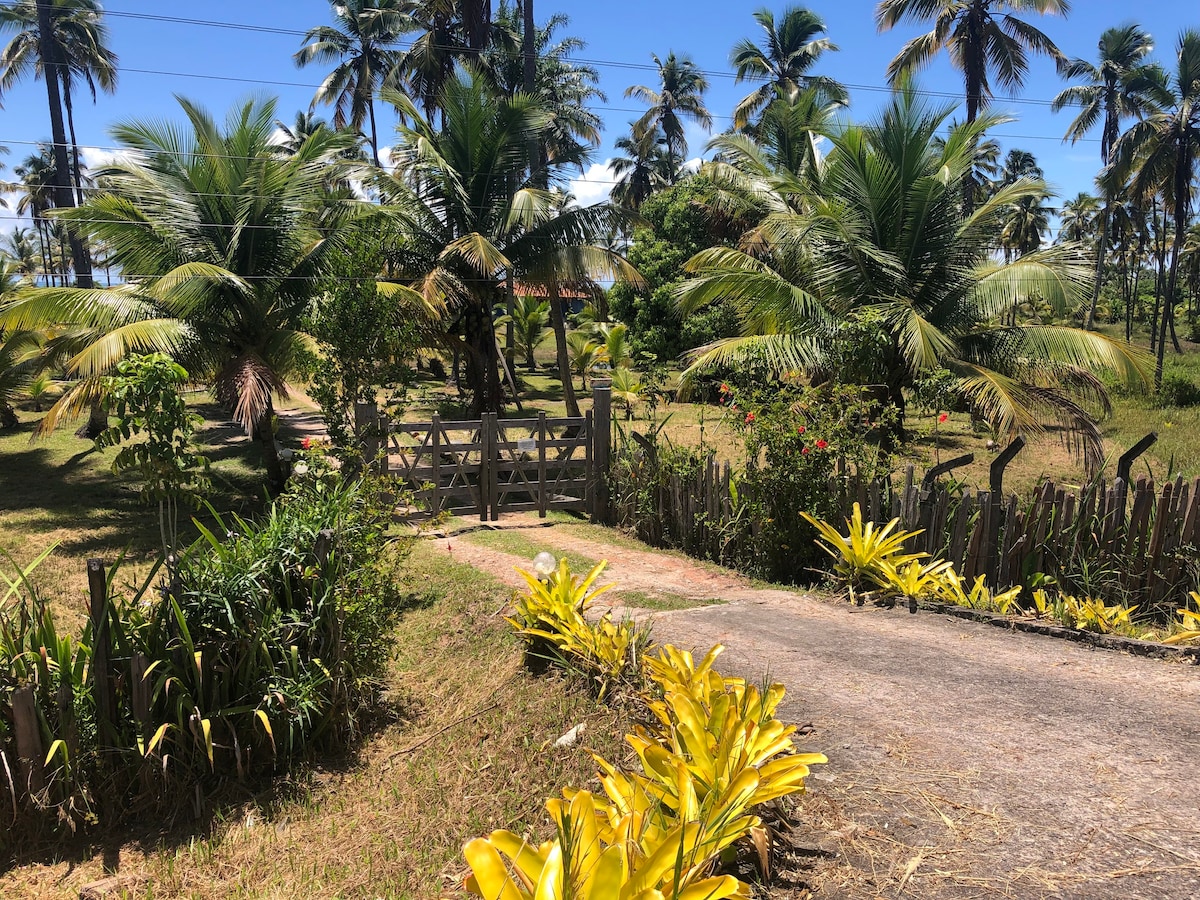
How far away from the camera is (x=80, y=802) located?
14.4 ft

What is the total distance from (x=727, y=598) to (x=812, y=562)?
47.9 inches

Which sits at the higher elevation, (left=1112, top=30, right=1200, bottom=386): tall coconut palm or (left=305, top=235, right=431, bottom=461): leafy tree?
(left=1112, top=30, right=1200, bottom=386): tall coconut palm

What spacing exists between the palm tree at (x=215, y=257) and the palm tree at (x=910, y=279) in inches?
209

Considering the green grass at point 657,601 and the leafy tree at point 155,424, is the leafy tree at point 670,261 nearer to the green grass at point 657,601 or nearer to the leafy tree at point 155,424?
the green grass at point 657,601

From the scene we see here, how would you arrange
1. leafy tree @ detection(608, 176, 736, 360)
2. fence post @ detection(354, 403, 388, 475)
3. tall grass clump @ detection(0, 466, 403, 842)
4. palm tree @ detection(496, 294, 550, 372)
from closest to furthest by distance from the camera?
tall grass clump @ detection(0, 466, 403, 842)
fence post @ detection(354, 403, 388, 475)
leafy tree @ detection(608, 176, 736, 360)
palm tree @ detection(496, 294, 550, 372)

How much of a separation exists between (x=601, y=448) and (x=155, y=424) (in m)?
7.01

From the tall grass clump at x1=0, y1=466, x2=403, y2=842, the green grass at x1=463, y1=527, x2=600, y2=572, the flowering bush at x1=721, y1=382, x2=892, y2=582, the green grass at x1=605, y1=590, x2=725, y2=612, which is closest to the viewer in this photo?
the tall grass clump at x1=0, y1=466, x2=403, y2=842

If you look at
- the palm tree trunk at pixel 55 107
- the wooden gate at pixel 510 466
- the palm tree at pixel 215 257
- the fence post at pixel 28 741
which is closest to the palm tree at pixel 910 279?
the wooden gate at pixel 510 466

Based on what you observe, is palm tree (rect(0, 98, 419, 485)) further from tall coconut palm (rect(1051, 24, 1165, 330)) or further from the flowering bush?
tall coconut palm (rect(1051, 24, 1165, 330))

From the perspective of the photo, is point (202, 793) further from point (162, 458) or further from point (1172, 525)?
point (1172, 525)

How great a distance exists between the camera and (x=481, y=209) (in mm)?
14336

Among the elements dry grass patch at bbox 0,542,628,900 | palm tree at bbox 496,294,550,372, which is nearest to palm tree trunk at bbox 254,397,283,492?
dry grass patch at bbox 0,542,628,900

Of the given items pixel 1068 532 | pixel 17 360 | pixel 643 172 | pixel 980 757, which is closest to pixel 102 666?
pixel 980 757

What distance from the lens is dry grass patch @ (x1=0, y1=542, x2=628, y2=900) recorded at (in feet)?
13.1
